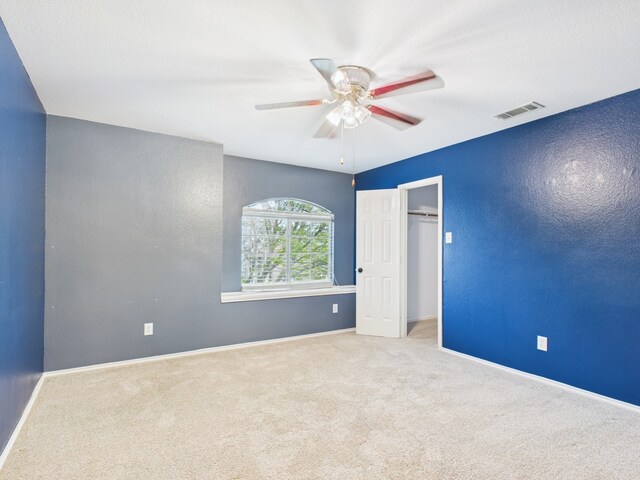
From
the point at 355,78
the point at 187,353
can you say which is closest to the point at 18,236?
the point at 187,353

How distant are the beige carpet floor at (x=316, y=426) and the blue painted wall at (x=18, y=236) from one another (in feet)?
0.95

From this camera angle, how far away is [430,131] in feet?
11.0

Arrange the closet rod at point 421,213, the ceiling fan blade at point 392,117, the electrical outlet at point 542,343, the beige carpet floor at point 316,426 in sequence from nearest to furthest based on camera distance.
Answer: the beige carpet floor at point 316,426, the ceiling fan blade at point 392,117, the electrical outlet at point 542,343, the closet rod at point 421,213

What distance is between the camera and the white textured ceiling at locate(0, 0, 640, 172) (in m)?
1.67

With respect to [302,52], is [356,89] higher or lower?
lower

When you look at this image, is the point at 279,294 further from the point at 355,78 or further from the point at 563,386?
the point at 563,386

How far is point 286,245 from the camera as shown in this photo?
465 cm

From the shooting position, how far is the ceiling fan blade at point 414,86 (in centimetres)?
197

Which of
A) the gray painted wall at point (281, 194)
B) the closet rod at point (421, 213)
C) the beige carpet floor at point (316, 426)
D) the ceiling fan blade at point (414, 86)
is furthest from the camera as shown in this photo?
the closet rod at point (421, 213)

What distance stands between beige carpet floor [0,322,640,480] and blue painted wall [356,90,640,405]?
12.5 inches

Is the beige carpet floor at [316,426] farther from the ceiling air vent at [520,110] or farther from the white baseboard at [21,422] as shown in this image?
the ceiling air vent at [520,110]

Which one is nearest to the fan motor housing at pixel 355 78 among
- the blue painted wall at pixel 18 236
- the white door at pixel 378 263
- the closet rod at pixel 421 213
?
the blue painted wall at pixel 18 236

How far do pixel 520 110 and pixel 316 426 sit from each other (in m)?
2.91

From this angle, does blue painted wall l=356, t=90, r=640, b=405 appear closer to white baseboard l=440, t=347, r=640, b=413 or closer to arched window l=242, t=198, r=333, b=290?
white baseboard l=440, t=347, r=640, b=413
